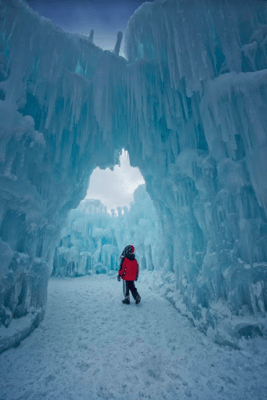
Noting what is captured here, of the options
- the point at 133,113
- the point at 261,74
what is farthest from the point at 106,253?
the point at 261,74

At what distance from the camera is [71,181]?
8711mm

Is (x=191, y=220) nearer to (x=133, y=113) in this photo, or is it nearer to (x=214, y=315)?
(x=214, y=315)

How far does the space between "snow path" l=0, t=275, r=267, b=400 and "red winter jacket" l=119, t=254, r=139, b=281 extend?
146 cm

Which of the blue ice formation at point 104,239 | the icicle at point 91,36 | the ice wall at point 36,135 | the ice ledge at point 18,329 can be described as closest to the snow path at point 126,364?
the ice ledge at point 18,329

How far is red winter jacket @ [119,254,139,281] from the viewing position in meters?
6.83

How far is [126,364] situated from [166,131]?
936 centimetres

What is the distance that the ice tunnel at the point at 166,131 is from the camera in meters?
5.03

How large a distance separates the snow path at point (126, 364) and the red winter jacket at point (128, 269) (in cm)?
146

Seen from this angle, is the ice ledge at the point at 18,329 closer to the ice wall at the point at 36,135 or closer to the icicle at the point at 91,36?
the ice wall at the point at 36,135

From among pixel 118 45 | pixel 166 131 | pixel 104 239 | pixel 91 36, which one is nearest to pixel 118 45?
pixel 118 45

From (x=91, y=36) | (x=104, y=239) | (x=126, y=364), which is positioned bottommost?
(x=126, y=364)

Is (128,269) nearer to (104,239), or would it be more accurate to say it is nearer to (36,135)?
(36,135)

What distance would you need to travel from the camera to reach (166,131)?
9281 millimetres

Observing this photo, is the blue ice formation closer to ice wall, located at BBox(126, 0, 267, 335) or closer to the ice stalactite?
ice wall, located at BBox(126, 0, 267, 335)
